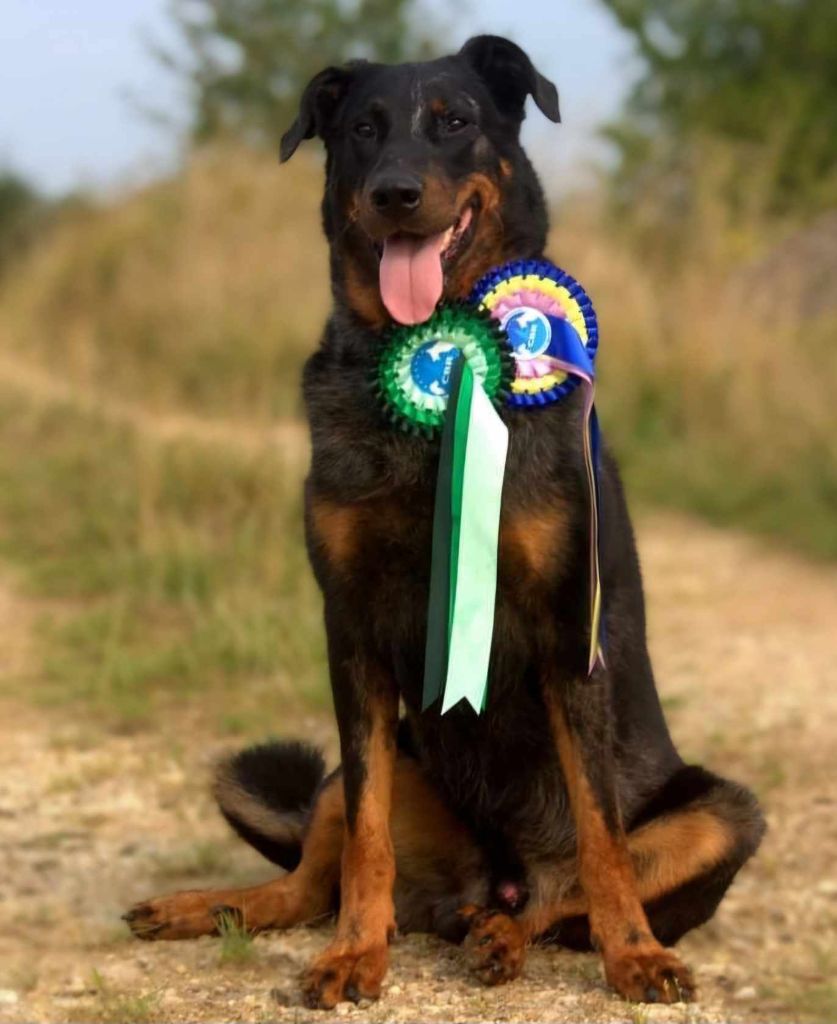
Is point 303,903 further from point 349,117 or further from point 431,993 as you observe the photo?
point 349,117

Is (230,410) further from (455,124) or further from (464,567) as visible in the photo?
(464,567)

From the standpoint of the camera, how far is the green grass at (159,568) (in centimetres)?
595

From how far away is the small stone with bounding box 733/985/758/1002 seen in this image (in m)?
3.53

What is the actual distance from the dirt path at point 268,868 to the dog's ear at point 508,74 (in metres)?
1.95

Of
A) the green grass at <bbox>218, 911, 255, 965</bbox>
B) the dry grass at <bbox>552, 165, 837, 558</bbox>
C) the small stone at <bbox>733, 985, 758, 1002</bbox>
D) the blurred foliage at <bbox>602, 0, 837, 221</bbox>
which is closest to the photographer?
the green grass at <bbox>218, 911, 255, 965</bbox>

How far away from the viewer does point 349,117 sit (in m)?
3.48

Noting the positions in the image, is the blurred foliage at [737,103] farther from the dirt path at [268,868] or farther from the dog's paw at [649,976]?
the dog's paw at [649,976]

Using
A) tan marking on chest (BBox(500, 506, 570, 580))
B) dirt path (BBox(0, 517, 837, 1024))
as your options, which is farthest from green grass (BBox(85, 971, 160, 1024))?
tan marking on chest (BBox(500, 506, 570, 580))

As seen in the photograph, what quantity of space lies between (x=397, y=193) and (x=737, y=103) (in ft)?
42.9

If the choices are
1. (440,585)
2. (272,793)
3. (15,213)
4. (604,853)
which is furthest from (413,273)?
(15,213)

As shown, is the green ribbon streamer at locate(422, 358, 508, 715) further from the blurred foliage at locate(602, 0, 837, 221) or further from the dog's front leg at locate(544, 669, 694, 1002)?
the blurred foliage at locate(602, 0, 837, 221)

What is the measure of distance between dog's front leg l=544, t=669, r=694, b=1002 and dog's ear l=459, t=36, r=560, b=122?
1.31 m

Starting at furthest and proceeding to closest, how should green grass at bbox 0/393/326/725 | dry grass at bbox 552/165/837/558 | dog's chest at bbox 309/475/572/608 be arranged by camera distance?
dry grass at bbox 552/165/837/558 < green grass at bbox 0/393/326/725 < dog's chest at bbox 309/475/572/608

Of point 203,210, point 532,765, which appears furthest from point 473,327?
point 203,210
